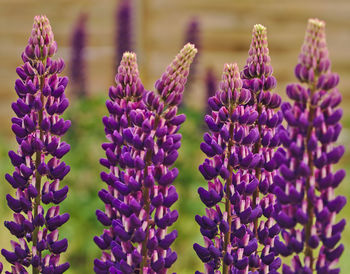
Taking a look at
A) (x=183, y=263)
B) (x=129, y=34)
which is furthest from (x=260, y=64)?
(x=129, y=34)

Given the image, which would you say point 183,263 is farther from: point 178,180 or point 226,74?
point 226,74

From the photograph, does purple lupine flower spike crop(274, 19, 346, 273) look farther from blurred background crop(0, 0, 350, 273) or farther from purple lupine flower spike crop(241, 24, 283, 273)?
blurred background crop(0, 0, 350, 273)

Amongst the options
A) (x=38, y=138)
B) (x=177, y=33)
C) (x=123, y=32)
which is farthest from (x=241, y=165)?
(x=177, y=33)

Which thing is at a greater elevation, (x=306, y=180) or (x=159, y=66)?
(x=159, y=66)

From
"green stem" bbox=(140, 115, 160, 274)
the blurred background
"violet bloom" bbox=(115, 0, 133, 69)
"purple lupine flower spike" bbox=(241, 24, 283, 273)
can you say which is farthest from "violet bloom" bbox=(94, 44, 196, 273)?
the blurred background

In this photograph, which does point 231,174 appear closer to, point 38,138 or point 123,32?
point 38,138

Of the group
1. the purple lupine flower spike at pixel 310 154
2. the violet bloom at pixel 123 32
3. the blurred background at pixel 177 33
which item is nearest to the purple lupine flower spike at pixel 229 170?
the purple lupine flower spike at pixel 310 154
